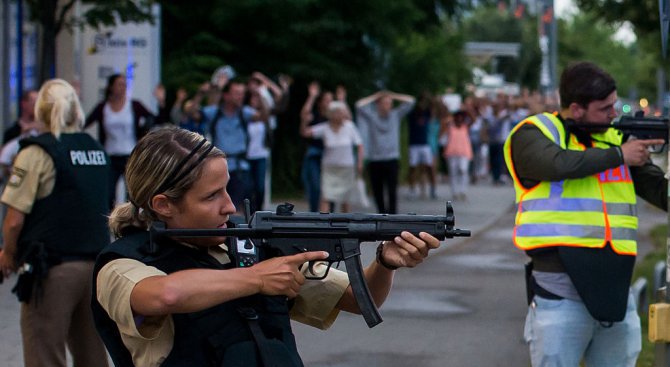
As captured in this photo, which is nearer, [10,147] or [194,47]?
[10,147]

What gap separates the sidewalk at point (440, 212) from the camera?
803cm

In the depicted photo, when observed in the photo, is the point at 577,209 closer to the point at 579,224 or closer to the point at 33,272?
the point at 579,224

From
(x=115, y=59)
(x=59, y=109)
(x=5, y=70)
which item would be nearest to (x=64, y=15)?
(x=5, y=70)

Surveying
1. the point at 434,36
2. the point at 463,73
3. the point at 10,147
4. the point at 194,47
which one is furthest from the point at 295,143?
the point at 10,147

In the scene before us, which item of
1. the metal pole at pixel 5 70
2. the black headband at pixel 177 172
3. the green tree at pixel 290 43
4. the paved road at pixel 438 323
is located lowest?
the paved road at pixel 438 323

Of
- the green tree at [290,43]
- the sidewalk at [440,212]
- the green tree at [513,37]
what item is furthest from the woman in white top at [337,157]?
the green tree at [513,37]

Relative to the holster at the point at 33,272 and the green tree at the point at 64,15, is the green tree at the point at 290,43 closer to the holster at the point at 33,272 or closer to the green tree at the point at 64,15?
the green tree at the point at 64,15

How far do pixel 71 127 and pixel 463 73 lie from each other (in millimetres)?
25733

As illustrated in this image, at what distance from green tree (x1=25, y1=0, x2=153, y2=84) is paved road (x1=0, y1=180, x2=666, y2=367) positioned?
2.53 m

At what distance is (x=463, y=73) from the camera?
31203 millimetres

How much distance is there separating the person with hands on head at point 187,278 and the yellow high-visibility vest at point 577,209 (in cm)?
167

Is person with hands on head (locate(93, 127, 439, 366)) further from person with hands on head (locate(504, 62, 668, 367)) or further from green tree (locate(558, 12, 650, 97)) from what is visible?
green tree (locate(558, 12, 650, 97))

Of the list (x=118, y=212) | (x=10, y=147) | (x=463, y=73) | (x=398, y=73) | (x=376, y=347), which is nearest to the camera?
(x=118, y=212)

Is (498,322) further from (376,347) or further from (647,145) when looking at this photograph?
(647,145)
